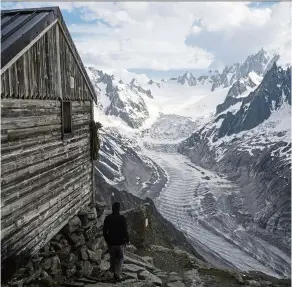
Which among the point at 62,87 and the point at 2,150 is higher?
the point at 62,87

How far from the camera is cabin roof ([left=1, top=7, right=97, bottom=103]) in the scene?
11.2m

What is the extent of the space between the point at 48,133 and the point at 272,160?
Result: 197 metres

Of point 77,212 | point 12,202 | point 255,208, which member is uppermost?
point 12,202

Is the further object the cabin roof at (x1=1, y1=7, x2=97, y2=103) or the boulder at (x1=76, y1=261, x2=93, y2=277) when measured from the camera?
the boulder at (x1=76, y1=261, x2=93, y2=277)

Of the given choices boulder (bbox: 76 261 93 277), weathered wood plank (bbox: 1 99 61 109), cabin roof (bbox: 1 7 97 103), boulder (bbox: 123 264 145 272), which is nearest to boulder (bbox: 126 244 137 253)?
boulder (bbox: 123 264 145 272)

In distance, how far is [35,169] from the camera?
13.0 meters

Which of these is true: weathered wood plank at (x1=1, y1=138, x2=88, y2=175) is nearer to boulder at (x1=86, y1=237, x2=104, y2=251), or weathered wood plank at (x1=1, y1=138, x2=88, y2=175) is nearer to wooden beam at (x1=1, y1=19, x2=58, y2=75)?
wooden beam at (x1=1, y1=19, x2=58, y2=75)

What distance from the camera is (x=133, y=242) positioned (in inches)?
1031

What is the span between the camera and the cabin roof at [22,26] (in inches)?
442

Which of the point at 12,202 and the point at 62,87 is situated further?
the point at 62,87

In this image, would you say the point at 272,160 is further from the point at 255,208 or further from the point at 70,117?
the point at 70,117

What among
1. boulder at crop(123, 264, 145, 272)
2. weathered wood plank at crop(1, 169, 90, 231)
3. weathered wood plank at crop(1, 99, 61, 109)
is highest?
weathered wood plank at crop(1, 99, 61, 109)

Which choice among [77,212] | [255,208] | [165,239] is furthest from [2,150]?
[255,208]

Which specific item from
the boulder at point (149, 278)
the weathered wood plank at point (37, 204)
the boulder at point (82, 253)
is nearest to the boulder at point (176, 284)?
the boulder at point (149, 278)
